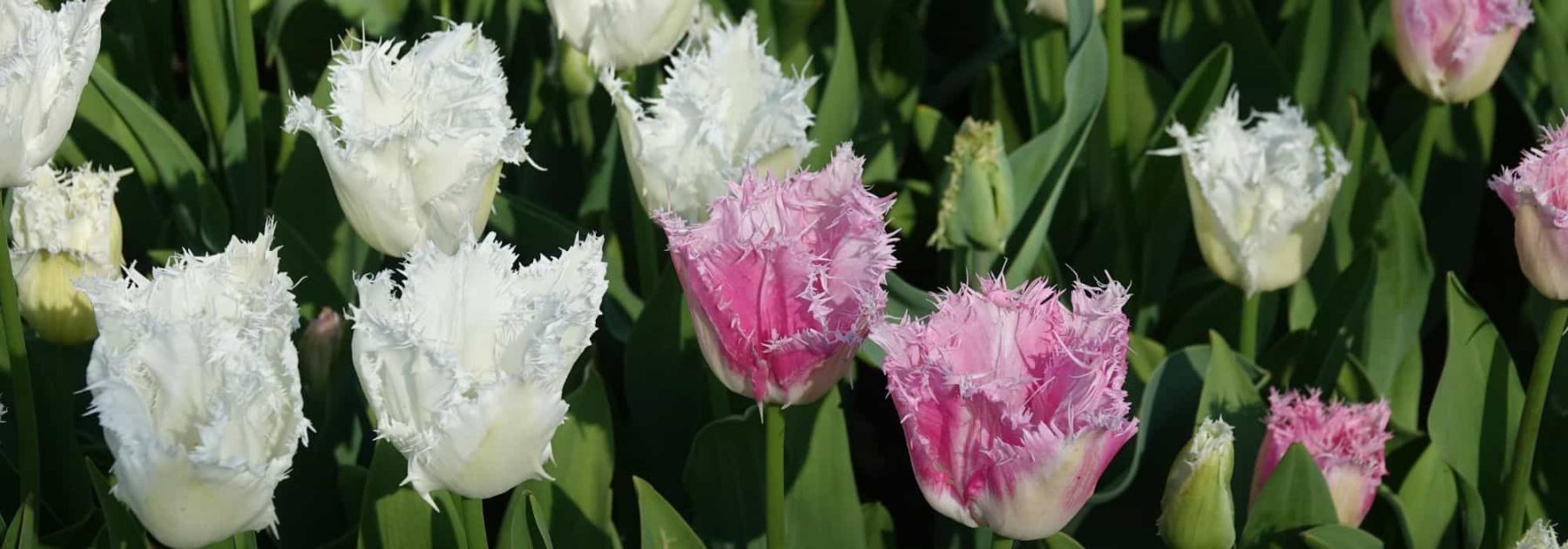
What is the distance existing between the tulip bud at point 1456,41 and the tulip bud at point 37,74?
1.10m

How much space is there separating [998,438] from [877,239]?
12 centimetres

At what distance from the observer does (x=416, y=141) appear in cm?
102

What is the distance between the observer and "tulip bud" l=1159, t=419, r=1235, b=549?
1055 mm

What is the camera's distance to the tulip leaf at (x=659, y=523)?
43.3 inches

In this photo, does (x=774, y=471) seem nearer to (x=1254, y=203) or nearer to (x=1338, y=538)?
(x=1338, y=538)

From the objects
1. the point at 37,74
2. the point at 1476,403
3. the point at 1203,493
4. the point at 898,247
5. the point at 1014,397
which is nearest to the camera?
the point at 1014,397

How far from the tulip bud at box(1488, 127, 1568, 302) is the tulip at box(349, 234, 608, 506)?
0.62 meters

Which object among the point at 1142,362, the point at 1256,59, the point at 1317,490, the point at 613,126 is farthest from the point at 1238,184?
the point at 613,126

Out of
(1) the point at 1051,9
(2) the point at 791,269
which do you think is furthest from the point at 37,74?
(1) the point at 1051,9

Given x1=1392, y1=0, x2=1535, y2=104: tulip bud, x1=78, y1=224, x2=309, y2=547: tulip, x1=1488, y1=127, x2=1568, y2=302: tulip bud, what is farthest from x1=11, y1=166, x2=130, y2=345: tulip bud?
x1=1392, y1=0, x2=1535, y2=104: tulip bud

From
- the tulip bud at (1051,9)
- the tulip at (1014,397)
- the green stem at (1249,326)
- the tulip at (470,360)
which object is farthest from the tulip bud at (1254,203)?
the tulip at (470,360)

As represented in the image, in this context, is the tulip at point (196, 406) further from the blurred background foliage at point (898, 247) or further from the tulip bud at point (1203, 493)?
the tulip bud at point (1203, 493)

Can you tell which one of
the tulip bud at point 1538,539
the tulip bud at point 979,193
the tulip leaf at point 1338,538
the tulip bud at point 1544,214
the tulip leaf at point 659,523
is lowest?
the tulip leaf at point 1338,538

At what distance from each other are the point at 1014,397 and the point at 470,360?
286 mm
